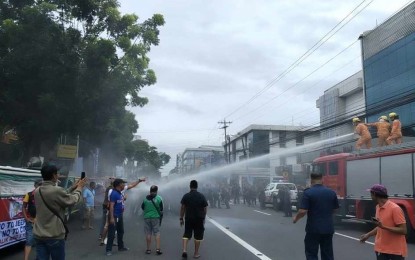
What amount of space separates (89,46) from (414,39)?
22.4 m

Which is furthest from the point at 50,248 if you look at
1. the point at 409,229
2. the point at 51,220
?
the point at 409,229

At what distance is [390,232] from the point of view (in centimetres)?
548

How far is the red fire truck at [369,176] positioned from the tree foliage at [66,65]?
9.94 m

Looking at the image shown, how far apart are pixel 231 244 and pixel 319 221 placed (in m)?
5.95

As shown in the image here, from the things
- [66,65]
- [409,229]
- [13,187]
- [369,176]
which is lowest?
[409,229]

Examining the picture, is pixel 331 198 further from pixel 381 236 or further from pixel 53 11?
pixel 53 11

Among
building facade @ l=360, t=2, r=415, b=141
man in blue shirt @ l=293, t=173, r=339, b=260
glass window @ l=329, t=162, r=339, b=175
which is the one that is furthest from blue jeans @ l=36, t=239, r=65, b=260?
building facade @ l=360, t=2, r=415, b=141

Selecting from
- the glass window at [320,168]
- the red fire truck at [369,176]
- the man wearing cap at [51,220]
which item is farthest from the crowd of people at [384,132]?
the man wearing cap at [51,220]

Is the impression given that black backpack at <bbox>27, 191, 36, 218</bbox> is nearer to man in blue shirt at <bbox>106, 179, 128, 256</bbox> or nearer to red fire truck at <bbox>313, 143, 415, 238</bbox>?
man in blue shirt at <bbox>106, 179, 128, 256</bbox>

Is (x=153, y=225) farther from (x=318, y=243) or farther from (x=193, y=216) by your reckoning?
(x=318, y=243)

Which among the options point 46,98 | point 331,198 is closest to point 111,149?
point 46,98

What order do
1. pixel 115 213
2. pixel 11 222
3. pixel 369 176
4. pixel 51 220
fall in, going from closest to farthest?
pixel 51 220 < pixel 11 222 < pixel 115 213 < pixel 369 176

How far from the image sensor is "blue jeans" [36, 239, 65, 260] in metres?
5.20

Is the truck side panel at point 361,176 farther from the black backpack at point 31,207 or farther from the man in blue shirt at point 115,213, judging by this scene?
the black backpack at point 31,207
